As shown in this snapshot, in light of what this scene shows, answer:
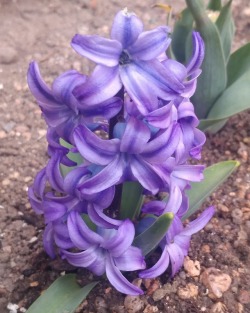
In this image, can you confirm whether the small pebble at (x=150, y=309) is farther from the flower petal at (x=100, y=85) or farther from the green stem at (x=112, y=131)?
the flower petal at (x=100, y=85)

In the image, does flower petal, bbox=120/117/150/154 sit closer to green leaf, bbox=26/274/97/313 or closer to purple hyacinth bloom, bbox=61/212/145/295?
purple hyacinth bloom, bbox=61/212/145/295

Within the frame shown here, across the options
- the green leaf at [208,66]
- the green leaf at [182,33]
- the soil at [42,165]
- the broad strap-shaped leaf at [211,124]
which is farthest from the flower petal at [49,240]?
the green leaf at [182,33]

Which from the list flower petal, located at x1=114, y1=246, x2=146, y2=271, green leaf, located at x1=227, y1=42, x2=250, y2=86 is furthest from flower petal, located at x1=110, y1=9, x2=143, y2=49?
green leaf, located at x1=227, y1=42, x2=250, y2=86

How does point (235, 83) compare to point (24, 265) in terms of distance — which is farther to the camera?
point (235, 83)

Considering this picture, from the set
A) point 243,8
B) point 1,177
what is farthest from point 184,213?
point 243,8

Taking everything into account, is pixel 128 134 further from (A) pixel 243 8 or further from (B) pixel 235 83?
(A) pixel 243 8

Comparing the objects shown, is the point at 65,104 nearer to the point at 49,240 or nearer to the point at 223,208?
the point at 49,240
